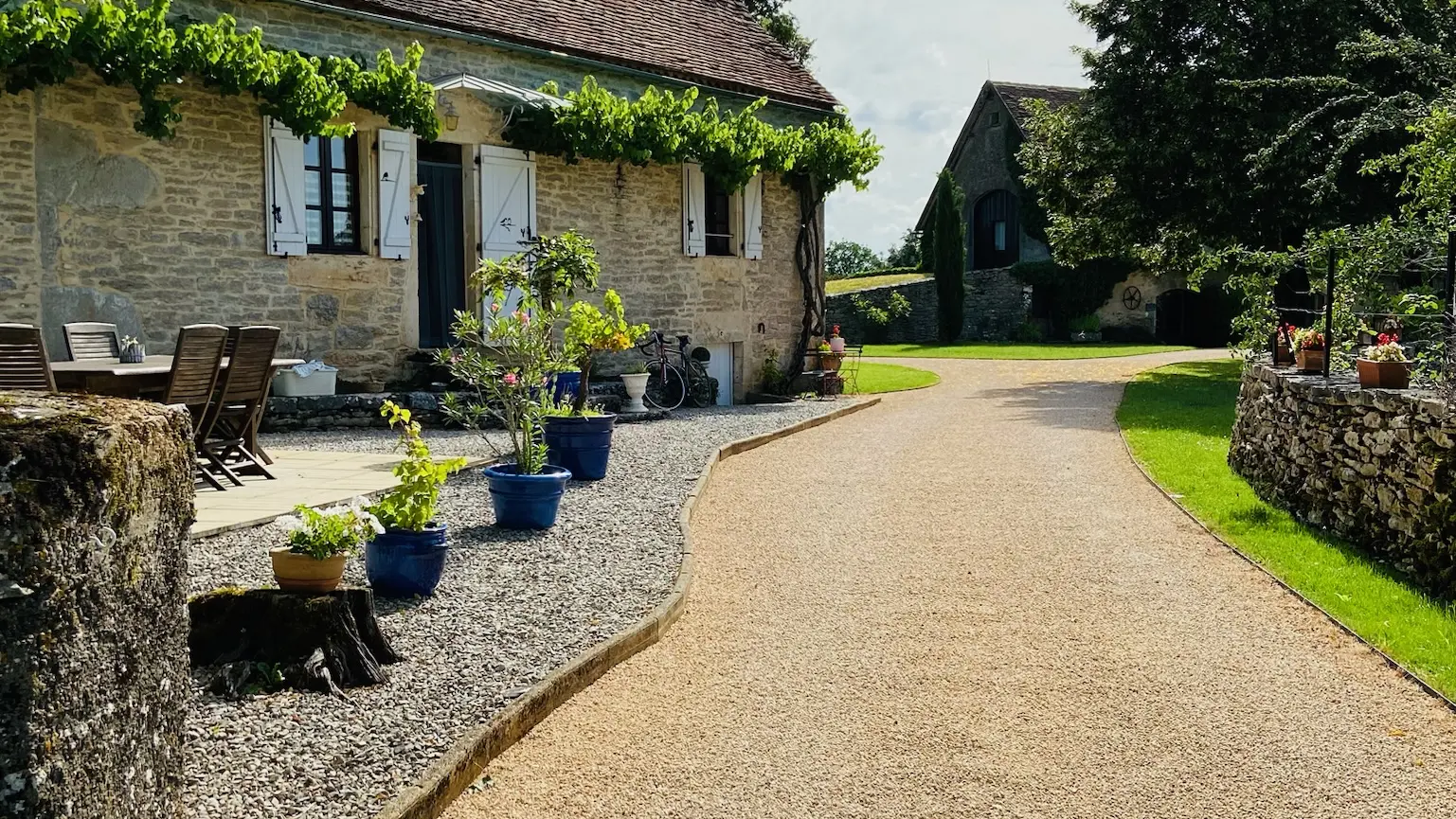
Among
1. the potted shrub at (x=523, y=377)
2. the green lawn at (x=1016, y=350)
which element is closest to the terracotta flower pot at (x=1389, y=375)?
the potted shrub at (x=523, y=377)

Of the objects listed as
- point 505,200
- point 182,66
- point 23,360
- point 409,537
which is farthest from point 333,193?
point 409,537

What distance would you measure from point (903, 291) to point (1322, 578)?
2776 centimetres

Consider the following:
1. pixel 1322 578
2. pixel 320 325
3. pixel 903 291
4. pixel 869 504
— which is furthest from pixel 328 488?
pixel 903 291

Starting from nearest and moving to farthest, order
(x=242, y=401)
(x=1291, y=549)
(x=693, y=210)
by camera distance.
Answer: (x=1291, y=549) → (x=242, y=401) → (x=693, y=210)

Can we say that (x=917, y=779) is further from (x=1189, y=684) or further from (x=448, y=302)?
(x=448, y=302)

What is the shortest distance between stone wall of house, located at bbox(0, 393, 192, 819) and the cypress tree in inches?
1226

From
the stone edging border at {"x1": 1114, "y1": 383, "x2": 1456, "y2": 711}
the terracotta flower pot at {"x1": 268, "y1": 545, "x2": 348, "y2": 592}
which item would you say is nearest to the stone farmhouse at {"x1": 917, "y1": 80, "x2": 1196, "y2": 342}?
the stone edging border at {"x1": 1114, "y1": 383, "x2": 1456, "y2": 711}

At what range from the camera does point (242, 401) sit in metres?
7.70

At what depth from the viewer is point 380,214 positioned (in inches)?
492

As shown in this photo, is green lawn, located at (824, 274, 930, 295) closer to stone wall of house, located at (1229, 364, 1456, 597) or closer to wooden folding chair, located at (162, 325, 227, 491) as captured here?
stone wall of house, located at (1229, 364, 1456, 597)

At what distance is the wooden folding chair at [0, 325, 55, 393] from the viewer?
607 centimetres

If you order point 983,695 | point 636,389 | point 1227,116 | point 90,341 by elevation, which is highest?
point 1227,116

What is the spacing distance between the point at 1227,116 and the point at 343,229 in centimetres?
1285

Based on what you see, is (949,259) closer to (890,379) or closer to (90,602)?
(890,379)
